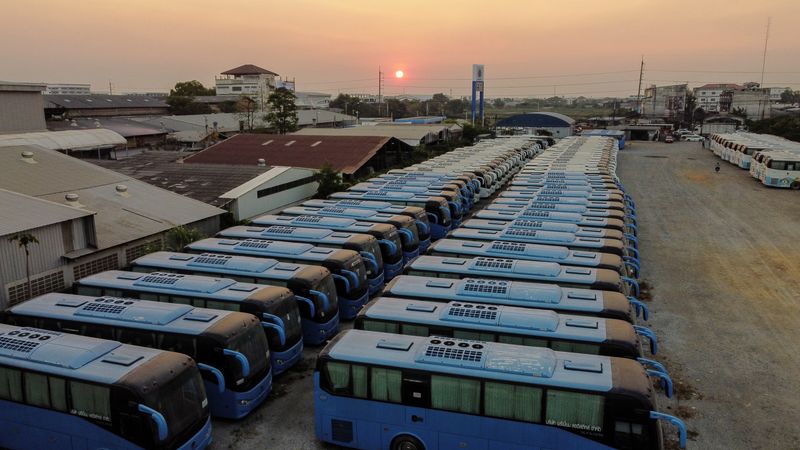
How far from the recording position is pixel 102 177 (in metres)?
25.5

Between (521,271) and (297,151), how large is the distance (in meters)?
33.4

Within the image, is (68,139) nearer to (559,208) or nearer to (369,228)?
(369,228)

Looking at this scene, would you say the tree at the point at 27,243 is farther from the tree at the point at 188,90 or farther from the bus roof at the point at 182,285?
the tree at the point at 188,90

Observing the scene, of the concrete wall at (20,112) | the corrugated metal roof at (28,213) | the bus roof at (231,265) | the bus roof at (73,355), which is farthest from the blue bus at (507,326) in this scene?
the concrete wall at (20,112)

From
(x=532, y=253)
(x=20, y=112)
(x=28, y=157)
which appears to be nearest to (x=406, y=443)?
(x=532, y=253)

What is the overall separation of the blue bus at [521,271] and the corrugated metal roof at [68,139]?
110 feet

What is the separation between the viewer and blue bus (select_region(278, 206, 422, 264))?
2066 centimetres

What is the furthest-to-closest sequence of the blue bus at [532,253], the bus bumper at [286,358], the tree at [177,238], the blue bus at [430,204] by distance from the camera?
1. the blue bus at [430,204]
2. the tree at [177,238]
3. the blue bus at [532,253]
4. the bus bumper at [286,358]

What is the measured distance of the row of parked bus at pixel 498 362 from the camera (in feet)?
31.2

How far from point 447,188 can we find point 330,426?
68.3 feet

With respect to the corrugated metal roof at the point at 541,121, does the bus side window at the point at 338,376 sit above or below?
below

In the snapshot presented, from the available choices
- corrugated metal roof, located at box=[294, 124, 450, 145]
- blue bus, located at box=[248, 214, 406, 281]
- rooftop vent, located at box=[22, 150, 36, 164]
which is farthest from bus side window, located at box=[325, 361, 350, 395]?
corrugated metal roof, located at box=[294, 124, 450, 145]

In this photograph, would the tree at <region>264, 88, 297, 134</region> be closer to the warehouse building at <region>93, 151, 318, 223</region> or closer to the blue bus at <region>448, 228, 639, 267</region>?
the warehouse building at <region>93, 151, 318, 223</region>

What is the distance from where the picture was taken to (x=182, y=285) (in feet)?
47.0
